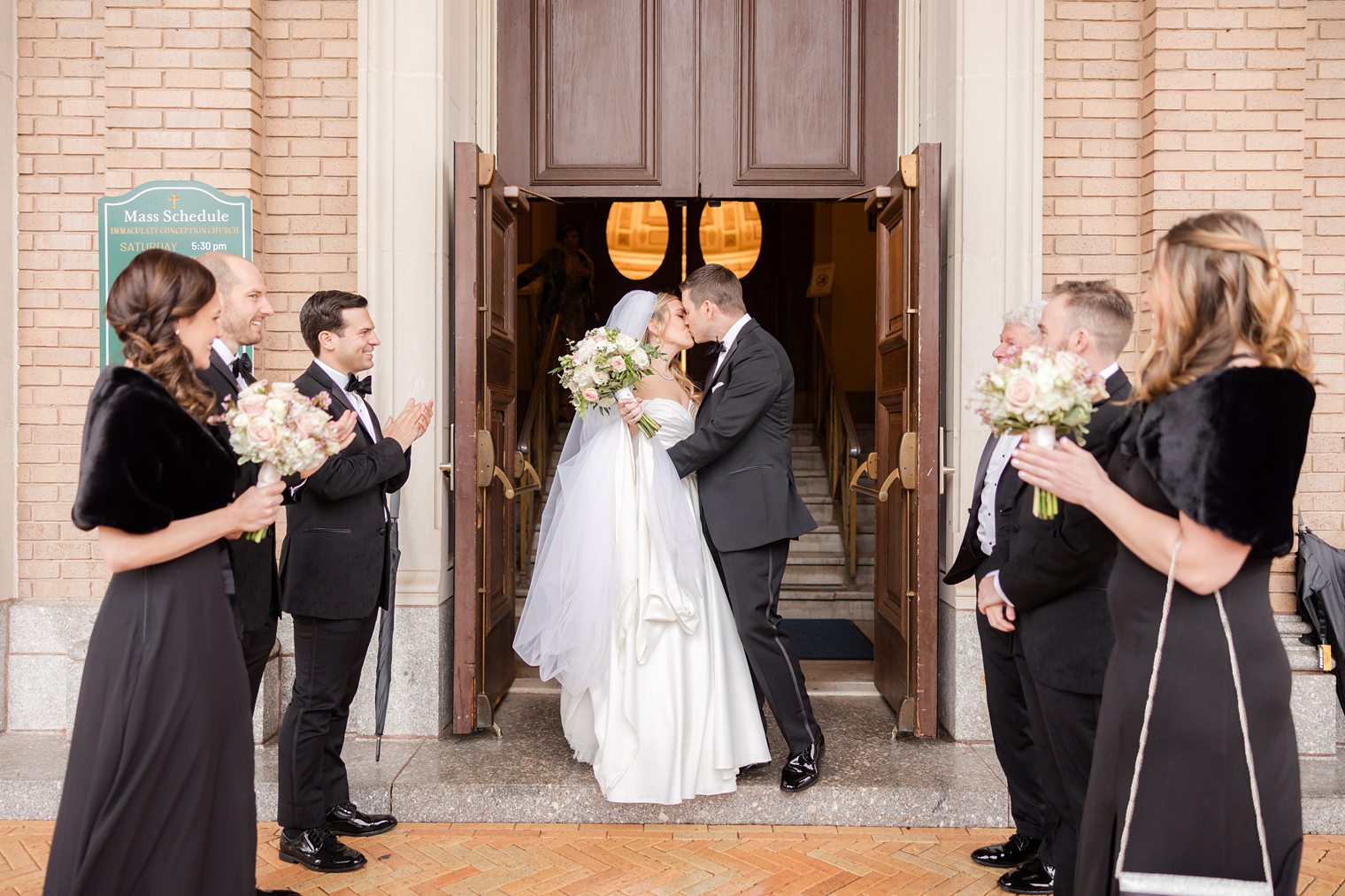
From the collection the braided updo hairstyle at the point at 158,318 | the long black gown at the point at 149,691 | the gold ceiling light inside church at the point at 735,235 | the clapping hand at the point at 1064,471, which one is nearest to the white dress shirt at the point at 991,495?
the clapping hand at the point at 1064,471

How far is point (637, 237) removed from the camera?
9109 millimetres

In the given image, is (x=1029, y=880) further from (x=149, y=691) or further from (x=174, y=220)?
(x=174, y=220)

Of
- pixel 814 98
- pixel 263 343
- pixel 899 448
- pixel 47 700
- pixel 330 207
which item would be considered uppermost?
pixel 814 98

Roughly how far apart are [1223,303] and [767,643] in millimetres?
2835

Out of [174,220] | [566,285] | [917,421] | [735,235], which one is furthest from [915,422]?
[566,285]

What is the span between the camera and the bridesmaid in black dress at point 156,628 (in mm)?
2643

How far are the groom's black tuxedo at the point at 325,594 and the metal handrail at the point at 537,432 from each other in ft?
6.68

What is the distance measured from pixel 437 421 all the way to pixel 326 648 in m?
1.60

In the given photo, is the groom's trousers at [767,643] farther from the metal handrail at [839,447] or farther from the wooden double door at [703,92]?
the metal handrail at [839,447]

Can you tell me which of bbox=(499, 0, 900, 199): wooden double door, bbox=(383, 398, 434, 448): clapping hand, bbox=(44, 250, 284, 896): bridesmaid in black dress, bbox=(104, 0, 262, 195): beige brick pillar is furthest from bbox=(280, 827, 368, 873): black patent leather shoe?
bbox=(499, 0, 900, 199): wooden double door

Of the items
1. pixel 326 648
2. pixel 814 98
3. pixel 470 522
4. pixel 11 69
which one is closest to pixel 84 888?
pixel 326 648

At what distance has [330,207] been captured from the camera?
5684mm

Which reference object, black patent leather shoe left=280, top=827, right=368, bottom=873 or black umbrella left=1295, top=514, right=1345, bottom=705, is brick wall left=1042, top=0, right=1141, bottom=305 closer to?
black umbrella left=1295, top=514, right=1345, bottom=705

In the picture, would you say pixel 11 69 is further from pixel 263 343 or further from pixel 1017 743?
pixel 1017 743
